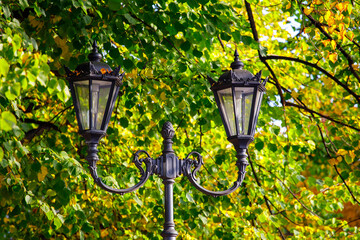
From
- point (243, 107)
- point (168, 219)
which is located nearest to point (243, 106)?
point (243, 107)

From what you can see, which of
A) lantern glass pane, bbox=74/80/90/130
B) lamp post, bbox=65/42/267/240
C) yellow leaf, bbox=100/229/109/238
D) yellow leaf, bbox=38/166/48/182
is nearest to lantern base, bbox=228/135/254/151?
lamp post, bbox=65/42/267/240

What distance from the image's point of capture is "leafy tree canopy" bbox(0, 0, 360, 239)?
528 centimetres

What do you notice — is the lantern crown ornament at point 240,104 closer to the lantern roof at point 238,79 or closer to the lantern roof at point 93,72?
the lantern roof at point 238,79

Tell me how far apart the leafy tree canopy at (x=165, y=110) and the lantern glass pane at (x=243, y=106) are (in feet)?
3.28

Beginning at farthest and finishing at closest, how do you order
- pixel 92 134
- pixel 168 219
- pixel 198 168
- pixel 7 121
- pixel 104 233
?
pixel 104 233
pixel 198 168
pixel 168 219
pixel 92 134
pixel 7 121

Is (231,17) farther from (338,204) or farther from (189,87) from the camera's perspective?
(338,204)

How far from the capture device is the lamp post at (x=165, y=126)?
4.04 meters

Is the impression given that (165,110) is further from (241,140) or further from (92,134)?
(92,134)

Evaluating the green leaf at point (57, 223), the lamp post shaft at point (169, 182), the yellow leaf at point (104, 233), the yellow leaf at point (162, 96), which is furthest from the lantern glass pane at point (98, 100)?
the yellow leaf at point (104, 233)

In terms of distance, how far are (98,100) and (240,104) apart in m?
1.03

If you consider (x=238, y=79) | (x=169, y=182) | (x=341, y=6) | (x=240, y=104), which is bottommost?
(x=169, y=182)

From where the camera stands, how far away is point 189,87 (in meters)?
6.32

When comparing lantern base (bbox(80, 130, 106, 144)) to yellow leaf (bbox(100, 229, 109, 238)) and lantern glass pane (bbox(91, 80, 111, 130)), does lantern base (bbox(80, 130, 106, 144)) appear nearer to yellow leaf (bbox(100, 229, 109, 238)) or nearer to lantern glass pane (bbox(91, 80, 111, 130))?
lantern glass pane (bbox(91, 80, 111, 130))

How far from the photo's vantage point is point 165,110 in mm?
6324
